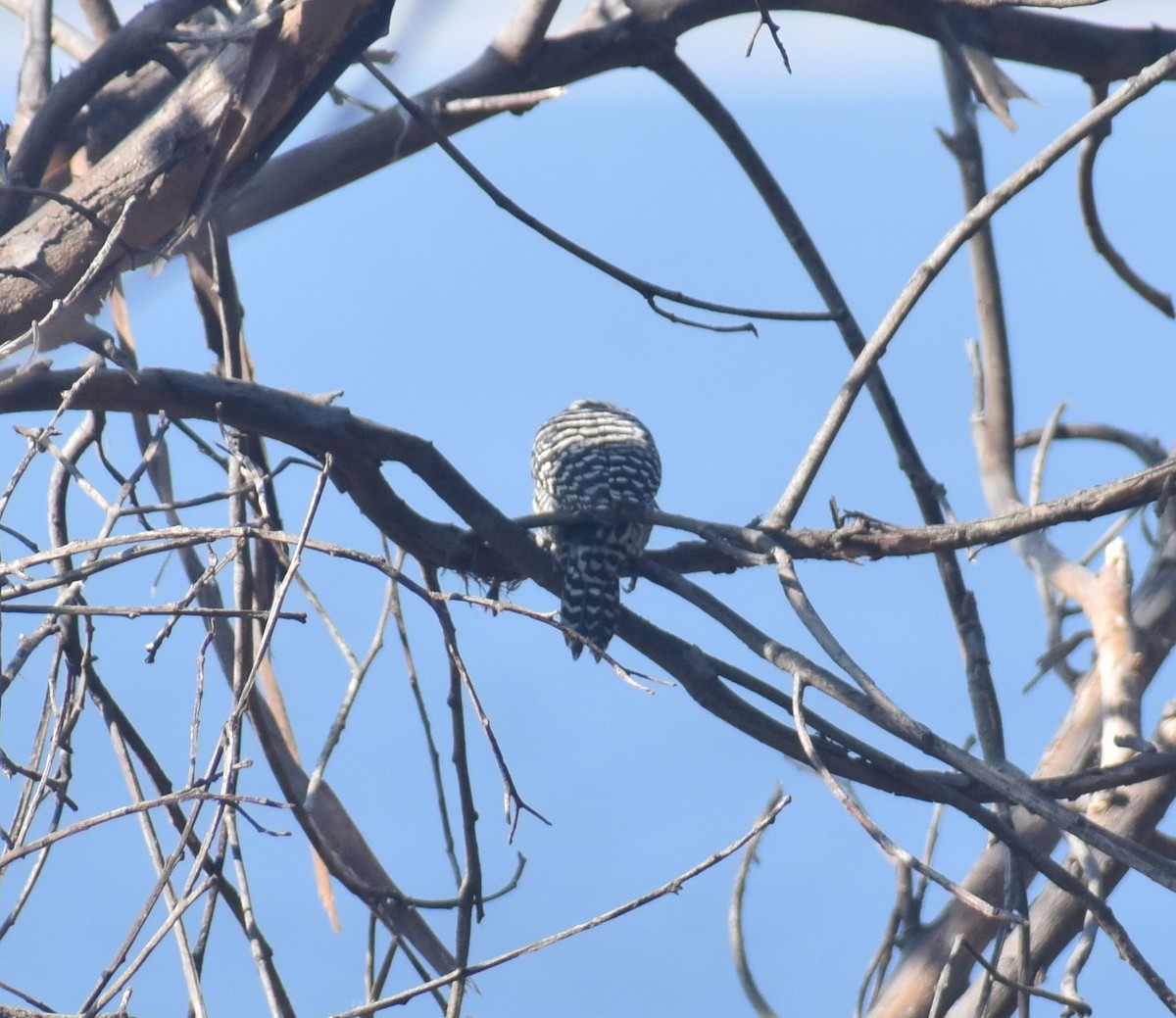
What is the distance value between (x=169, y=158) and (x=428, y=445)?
0.91m

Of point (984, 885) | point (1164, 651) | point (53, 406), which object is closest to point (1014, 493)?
point (1164, 651)

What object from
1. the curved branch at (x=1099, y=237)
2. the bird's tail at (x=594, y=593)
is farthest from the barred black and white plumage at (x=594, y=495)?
the curved branch at (x=1099, y=237)

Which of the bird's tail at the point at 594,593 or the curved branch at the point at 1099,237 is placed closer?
the bird's tail at the point at 594,593

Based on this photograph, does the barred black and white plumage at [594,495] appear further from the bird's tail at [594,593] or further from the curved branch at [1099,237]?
the curved branch at [1099,237]

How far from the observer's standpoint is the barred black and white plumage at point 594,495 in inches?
139

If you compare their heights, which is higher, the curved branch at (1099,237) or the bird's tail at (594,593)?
the curved branch at (1099,237)

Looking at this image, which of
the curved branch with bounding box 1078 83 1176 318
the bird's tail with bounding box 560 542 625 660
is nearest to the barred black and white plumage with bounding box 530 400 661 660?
the bird's tail with bounding box 560 542 625 660

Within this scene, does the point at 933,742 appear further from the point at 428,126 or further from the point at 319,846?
the point at 428,126

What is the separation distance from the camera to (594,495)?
442cm

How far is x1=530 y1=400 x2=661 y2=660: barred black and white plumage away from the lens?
3525 millimetres

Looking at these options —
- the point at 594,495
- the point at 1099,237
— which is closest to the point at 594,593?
the point at 594,495

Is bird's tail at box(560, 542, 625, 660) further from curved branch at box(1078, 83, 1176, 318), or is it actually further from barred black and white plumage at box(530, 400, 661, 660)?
curved branch at box(1078, 83, 1176, 318)

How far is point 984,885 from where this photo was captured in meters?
4.11

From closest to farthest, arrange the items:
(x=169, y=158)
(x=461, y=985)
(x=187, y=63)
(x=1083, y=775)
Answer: (x=461, y=985)
(x=1083, y=775)
(x=169, y=158)
(x=187, y=63)
